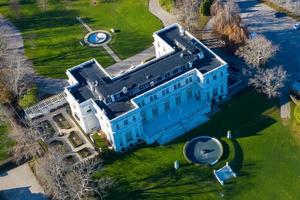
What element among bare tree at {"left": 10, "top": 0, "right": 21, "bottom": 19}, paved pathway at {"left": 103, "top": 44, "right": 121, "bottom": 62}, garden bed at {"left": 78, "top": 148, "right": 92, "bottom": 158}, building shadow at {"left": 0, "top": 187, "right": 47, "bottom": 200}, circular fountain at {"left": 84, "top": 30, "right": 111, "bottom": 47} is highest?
bare tree at {"left": 10, "top": 0, "right": 21, "bottom": 19}

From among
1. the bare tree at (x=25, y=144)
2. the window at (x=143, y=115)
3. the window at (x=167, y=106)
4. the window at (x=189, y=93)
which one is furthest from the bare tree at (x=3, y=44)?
the window at (x=189, y=93)

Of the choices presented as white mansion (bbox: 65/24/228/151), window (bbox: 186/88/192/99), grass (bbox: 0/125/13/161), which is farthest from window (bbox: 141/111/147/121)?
grass (bbox: 0/125/13/161)

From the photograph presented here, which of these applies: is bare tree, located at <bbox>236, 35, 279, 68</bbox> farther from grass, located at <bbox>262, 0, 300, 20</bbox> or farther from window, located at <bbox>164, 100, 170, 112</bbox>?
window, located at <bbox>164, 100, 170, 112</bbox>

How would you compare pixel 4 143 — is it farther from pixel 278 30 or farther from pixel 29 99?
pixel 278 30

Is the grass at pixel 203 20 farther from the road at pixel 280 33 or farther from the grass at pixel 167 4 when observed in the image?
the road at pixel 280 33

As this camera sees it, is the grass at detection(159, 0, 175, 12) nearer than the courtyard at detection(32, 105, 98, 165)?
No

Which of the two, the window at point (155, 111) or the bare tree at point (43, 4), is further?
the bare tree at point (43, 4)

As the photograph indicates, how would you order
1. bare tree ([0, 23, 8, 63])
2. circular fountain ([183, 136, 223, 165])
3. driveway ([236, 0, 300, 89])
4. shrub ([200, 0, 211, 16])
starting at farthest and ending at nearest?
shrub ([200, 0, 211, 16])
bare tree ([0, 23, 8, 63])
driveway ([236, 0, 300, 89])
circular fountain ([183, 136, 223, 165])

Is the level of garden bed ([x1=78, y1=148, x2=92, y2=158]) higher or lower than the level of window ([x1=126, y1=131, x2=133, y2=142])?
lower
